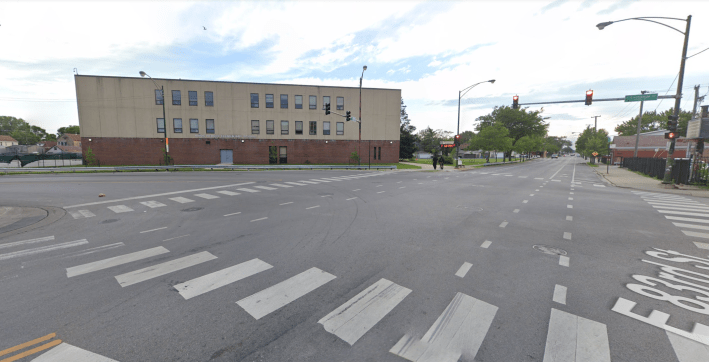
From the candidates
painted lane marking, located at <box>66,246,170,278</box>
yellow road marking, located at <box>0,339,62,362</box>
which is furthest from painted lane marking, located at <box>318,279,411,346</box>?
painted lane marking, located at <box>66,246,170,278</box>

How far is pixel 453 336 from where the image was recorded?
138 inches

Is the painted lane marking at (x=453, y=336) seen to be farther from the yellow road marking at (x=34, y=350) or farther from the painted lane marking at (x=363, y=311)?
the yellow road marking at (x=34, y=350)

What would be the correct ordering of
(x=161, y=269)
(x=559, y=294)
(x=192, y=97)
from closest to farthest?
(x=559, y=294) < (x=161, y=269) < (x=192, y=97)

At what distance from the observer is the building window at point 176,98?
38306 mm

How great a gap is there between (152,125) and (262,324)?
44.1m

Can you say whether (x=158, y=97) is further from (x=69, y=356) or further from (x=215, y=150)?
(x=69, y=356)

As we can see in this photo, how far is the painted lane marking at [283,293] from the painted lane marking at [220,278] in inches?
29.6

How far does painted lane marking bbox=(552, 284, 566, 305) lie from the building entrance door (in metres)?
41.3

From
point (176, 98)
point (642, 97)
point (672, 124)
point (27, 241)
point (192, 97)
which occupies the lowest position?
point (27, 241)

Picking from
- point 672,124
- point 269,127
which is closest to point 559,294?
point 672,124

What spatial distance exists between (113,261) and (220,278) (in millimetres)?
2598

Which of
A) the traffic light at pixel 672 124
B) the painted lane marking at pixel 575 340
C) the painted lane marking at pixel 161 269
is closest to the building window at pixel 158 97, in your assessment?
the painted lane marking at pixel 161 269

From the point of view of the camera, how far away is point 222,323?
3736 mm

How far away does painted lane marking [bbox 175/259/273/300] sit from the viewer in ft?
15.1
